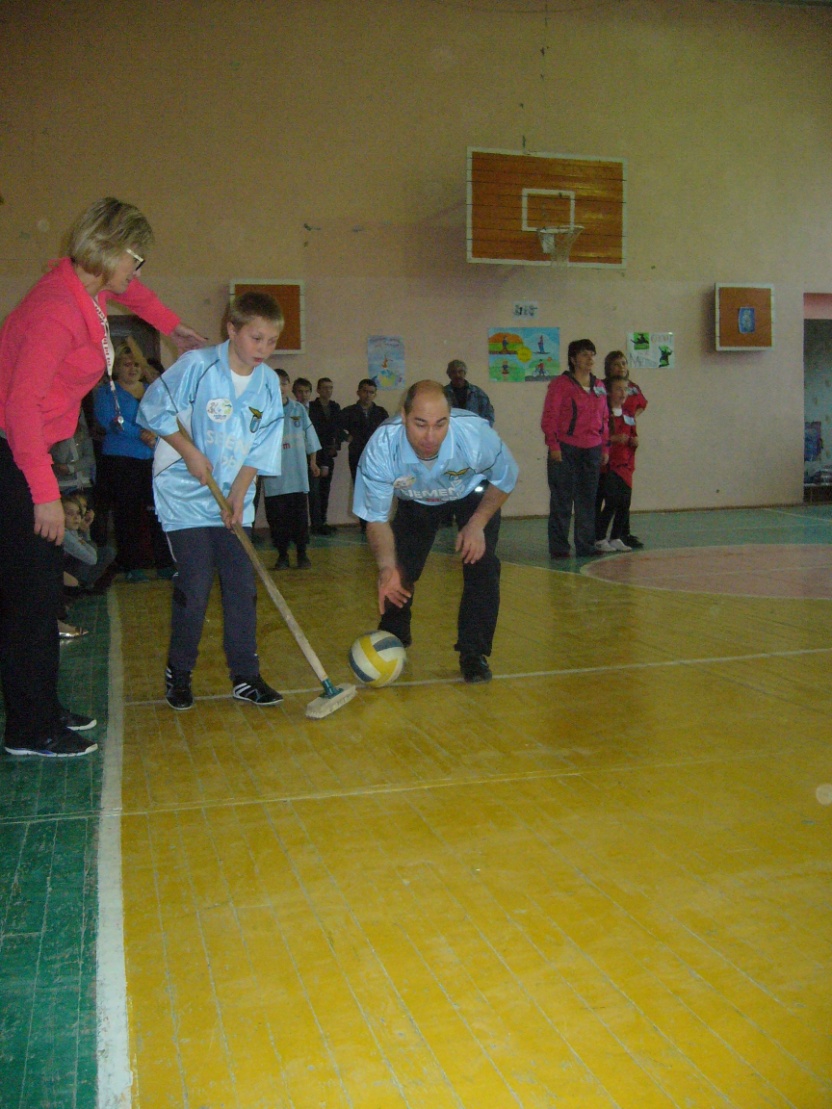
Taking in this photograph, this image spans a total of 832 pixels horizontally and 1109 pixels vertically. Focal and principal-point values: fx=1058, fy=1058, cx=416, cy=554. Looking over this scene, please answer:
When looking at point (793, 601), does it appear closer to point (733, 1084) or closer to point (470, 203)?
point (733, 1084)

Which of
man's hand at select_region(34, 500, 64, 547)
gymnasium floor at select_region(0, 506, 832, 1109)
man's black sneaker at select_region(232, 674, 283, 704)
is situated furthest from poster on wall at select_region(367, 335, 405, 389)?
man's hand at select_region(34, 500, 64, 547)

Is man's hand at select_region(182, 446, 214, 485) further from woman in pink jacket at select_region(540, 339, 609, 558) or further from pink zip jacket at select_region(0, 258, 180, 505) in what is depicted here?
woman in pink jacket at select_region(540, 339, 609, 558)

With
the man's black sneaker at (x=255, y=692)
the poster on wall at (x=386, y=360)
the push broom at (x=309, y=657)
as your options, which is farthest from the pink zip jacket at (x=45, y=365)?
the poster on wall at (x=386, y=360)

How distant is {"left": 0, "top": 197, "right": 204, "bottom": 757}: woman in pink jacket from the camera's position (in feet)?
10.8

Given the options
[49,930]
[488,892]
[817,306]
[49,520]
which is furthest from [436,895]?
[817,306]

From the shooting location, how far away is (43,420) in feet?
11.2

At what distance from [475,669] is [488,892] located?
2.14m

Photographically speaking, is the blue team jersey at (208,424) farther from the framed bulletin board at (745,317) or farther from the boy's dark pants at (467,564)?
the framed bulletin board at (745,317)

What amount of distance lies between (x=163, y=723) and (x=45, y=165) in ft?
30.8

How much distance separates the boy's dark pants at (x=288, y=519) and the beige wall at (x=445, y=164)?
4.05m

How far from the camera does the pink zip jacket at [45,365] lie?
326cm

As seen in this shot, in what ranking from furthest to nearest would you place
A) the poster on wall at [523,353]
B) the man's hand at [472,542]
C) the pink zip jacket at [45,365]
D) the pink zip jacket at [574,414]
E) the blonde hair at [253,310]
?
the poster on wall at [523,353] → the pink zip jacket at [574,414] → the man's hand at [472,542] → the blonde hair at [253,310] → the pink zip jacket at [45,365]

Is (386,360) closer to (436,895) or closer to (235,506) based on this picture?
(235,506)

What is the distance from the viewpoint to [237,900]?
101 inches
